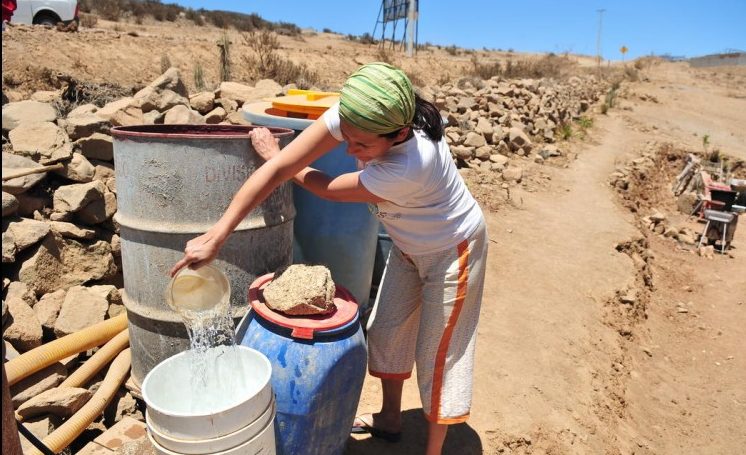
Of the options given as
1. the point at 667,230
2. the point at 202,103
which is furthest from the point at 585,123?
the point at 202,103

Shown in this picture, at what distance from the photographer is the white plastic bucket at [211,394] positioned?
1.59m

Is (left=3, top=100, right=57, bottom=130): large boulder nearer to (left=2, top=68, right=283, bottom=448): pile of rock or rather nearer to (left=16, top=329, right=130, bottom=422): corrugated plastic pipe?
(left=2, top=68, right=283, bottom=448): pile of rock

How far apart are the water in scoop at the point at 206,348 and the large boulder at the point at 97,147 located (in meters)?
2.02

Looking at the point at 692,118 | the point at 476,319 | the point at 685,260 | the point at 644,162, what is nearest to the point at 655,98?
the point at 692,118

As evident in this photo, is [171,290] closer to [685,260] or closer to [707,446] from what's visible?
[707,446]

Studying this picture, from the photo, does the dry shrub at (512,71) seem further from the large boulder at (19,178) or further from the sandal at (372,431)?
the sandal at (372,431)

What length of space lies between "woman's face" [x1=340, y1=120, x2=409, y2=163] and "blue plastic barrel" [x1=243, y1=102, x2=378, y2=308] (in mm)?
1032

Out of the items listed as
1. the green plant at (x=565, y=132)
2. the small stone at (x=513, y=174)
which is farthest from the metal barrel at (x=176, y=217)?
the green plant at (x=565, y=132)

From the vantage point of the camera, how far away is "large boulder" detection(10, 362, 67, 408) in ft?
8.31

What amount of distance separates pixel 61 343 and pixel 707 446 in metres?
3.71

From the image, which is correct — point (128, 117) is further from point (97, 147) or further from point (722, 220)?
point (722, 220)

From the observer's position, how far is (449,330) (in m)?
2.23

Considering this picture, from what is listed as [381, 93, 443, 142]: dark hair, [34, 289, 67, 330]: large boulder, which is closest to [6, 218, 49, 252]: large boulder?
[34, 289, 67, 330]: large boulder

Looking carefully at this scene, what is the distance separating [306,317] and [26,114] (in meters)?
2.92
